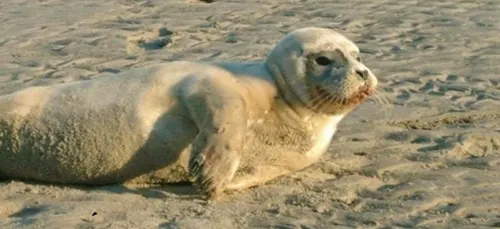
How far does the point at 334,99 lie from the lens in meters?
6.02

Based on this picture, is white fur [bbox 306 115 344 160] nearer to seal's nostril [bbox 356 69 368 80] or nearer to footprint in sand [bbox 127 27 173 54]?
seal's nostril [bbox 356 69 368 80]

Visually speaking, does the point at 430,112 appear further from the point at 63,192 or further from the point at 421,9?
the point at 421,9

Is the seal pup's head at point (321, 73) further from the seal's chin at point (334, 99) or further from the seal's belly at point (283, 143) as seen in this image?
the seal's belly at point (283, 143)

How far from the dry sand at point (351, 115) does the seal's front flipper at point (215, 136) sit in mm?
122

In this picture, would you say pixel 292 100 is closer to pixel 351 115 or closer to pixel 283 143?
pixel 283 143

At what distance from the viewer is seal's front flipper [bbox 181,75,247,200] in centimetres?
553

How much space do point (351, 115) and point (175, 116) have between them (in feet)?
6.78

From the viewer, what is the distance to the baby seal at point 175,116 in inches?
233

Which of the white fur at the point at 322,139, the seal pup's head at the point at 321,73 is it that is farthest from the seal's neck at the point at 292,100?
the white fur at the point at 322,139

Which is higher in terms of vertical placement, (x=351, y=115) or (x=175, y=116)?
(x=175, y=116)

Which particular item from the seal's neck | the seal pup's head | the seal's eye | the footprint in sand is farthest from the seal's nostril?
the footprint in sand

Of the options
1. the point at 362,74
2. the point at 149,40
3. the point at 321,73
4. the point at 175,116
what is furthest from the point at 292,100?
the point at 149,40

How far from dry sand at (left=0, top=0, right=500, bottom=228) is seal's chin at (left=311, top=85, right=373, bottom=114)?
37cm

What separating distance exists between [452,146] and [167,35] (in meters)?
4.44
